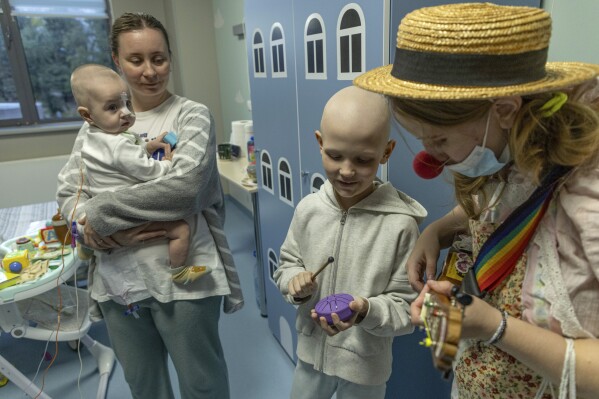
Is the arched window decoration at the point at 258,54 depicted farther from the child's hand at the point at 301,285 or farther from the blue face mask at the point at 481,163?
the blue face mask at the point at 481,163

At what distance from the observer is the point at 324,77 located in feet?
4.59

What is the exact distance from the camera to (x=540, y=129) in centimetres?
62

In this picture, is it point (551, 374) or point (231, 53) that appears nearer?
point (551, 374)

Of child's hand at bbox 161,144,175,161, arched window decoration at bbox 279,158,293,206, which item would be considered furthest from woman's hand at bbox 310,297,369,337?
arched window decoration at bbox 279,158,293,206

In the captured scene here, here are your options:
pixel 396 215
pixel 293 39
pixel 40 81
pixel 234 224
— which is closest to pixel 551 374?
pixel 396 215

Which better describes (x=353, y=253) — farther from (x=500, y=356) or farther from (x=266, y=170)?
(x=266, y=170)

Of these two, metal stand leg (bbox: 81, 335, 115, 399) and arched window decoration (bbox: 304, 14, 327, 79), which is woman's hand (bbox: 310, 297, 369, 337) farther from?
metal stand leg (bbox: 81, 335, 115, 399)

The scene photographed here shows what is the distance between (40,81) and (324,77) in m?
4.06

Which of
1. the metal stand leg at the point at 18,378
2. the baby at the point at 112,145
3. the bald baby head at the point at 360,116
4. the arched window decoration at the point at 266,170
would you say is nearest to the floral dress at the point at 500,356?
the bald baby head at the point at 360,116

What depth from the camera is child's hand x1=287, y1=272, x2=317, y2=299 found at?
3.20 ft

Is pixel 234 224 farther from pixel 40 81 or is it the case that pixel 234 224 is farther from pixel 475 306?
pixel 475 306

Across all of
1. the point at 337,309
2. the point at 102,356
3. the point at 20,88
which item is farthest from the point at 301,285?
the point at 20,88

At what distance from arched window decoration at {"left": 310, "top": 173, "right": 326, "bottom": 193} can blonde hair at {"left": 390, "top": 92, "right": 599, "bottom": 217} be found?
2.87 feet

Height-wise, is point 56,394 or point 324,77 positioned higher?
point 324,77
